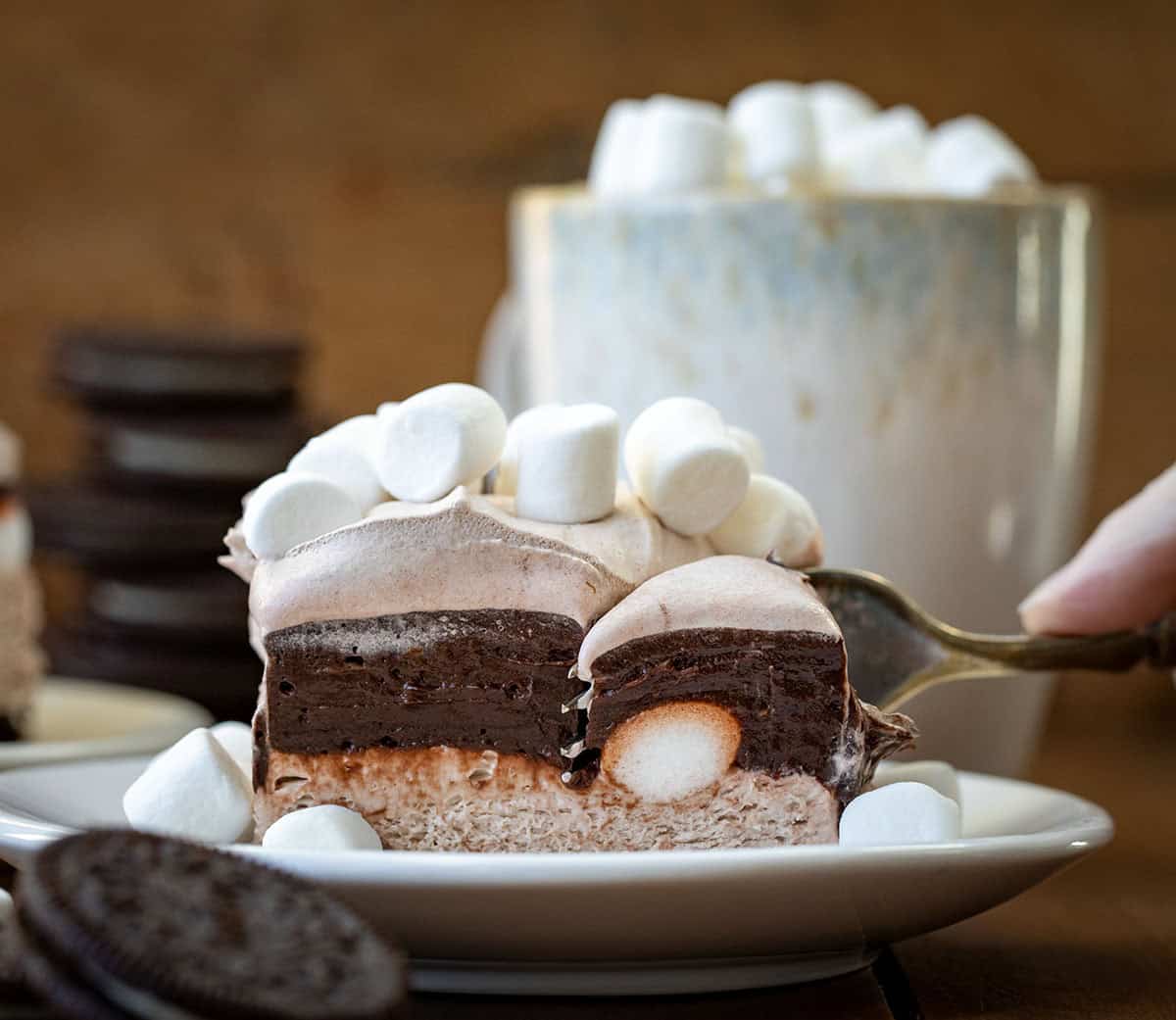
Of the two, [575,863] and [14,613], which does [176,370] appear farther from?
[575,863]

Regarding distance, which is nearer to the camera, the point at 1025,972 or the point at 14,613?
the point at 1025,972

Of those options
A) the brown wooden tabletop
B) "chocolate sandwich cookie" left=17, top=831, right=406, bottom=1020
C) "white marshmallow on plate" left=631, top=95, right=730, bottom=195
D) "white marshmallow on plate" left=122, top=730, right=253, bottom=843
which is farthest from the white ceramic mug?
"chocolate sandwich cookie" left=17, top=831, right=406, bottom=1020

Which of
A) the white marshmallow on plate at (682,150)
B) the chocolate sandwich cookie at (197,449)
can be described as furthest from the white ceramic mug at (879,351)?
the chocolate sandwich cookie at (197,449)

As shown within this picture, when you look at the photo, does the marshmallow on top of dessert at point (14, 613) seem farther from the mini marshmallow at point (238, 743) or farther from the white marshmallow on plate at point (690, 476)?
the white marshmallow on plate at point (690, 476)

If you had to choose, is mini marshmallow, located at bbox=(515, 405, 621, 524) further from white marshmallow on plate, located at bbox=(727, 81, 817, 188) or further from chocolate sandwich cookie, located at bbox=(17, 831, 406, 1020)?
white marshmallow on plate, located at bbox=(727, 81, 817, 188)

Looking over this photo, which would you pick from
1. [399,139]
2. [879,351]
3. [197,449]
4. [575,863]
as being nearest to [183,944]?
[575,863]

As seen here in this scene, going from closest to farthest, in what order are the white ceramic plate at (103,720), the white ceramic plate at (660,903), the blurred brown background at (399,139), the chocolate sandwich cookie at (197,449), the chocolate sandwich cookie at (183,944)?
the chocolate sandwich cookie at (183,944)
the white ceramic plate at (660,903)
the white ceramic plate at (103,720)
the chocolate sandwich cookie at (197,449)
the blurred brown background at (399,139)
